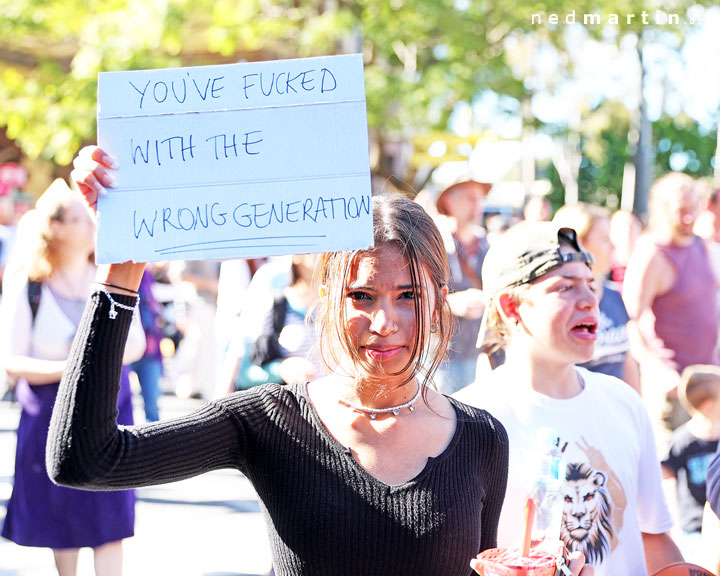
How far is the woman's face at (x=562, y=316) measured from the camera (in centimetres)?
303

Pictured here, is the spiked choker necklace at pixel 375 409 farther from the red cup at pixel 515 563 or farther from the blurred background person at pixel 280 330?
the blurred background person at pixel 280 330

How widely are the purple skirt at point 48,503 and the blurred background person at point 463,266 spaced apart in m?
1.78

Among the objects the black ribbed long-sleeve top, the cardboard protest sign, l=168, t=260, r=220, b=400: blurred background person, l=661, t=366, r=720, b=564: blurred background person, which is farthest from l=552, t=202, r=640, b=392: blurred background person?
l=168, t=260, r=220, b=400: blurred background person

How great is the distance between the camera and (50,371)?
413cm

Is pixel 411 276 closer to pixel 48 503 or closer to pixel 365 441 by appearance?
pixel 365 441

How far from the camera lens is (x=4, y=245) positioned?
31.0 feet

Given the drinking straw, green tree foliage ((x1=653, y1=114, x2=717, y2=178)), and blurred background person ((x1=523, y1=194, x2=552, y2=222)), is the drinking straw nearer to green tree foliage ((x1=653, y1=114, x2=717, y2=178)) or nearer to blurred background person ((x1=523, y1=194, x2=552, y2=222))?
blurred background person ((x1=523, y1=194, x2=552, y2=222))

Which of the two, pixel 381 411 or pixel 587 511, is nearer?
pixel 381 411

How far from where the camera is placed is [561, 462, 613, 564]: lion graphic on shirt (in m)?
2.77

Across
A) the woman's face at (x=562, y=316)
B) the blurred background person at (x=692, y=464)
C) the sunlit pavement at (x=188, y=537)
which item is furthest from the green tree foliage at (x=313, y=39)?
the woman's face at (x=562, y=316)

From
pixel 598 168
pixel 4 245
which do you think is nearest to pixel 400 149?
pixel 4 245

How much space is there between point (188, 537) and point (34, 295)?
2326 millimetres

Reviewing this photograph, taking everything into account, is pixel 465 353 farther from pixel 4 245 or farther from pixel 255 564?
pixel 4 245

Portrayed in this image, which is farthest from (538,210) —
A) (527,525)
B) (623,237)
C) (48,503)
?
(527,525)
